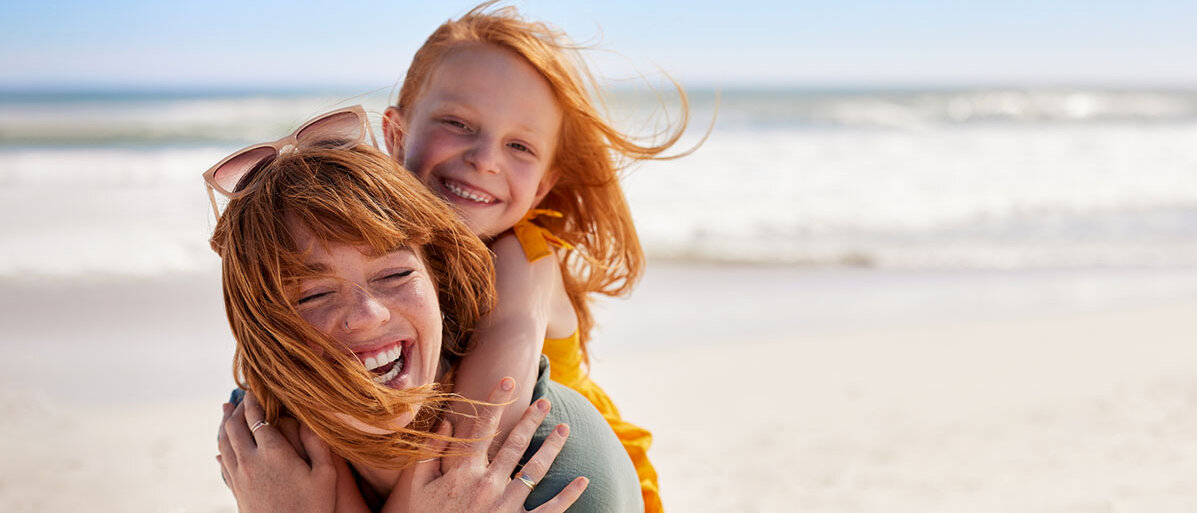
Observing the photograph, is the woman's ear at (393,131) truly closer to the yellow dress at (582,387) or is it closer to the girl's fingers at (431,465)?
the yellow dress at (582,387)

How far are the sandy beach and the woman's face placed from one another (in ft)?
7.45

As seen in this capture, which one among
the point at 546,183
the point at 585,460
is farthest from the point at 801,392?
the point at 585,460

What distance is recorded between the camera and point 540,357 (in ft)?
7.77

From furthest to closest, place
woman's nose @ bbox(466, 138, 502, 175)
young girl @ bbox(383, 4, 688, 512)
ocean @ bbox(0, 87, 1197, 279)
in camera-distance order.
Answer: ocean @ bbox(0, 87, 1197, 279) < woman's nose @ bbox(466, 138, 502, 175) < young girl @ bbox(383, 4, 688, 512)

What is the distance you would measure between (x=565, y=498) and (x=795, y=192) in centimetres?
995

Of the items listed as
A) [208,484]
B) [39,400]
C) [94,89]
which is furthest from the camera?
[94,89]

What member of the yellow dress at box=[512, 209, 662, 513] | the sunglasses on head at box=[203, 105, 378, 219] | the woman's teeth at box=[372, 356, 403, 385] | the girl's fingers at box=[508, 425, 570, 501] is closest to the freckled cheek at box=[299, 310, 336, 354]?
the woman's teeth at box=[372, 356, 403, 385]

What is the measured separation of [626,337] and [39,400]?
3179mm

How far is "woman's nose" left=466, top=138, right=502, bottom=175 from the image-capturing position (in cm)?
245

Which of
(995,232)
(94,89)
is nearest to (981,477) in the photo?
(995,232)

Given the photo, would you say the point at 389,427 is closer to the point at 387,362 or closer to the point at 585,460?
the point at 387,362

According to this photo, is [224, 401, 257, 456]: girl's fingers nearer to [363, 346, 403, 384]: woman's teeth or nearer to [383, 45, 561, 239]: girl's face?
[363, 346, 403, 384]: woman's teeth

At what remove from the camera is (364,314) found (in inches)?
72.9

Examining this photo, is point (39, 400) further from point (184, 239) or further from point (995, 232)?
point (995, 232)
